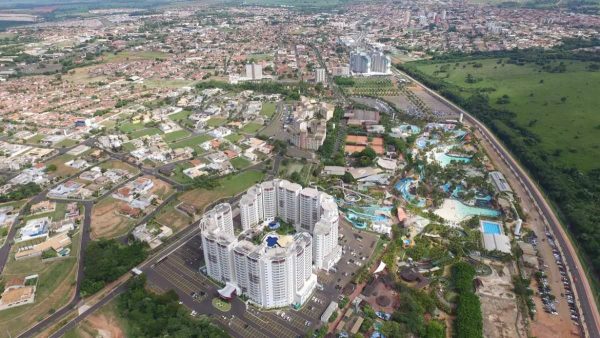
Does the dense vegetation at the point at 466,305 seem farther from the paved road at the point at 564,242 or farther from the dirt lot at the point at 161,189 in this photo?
the dirt lot at the point at 161,189

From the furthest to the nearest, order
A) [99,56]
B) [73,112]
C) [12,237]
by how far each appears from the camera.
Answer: [99,56]
[73,112]
[12,237]

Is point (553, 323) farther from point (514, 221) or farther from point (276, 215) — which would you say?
point (276, 215)

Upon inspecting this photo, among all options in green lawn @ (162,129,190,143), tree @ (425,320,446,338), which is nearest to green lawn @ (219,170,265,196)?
green lawn @ (162,129,190,143)

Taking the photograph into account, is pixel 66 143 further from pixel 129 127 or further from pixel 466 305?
pixel 466 305

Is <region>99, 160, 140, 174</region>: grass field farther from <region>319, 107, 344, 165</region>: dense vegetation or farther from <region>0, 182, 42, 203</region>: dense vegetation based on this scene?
<region>319, 107, 344, 165</region>: dense vegetation

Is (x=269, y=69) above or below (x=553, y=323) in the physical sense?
above

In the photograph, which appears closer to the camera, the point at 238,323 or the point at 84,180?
the point at 238,323

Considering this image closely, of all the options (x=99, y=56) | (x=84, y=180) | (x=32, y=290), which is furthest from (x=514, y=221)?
(x=99, y=56)
